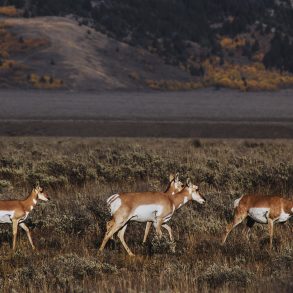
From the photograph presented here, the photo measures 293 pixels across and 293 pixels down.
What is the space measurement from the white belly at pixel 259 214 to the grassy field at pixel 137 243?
1.50ft

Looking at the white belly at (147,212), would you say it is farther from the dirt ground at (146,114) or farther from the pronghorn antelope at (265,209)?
the dirt ground at (146,114)

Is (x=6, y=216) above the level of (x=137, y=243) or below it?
above

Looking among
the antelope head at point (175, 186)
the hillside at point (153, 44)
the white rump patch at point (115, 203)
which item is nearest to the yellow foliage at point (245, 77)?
the hillside at point (153, 44)

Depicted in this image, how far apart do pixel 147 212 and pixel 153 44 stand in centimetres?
9410

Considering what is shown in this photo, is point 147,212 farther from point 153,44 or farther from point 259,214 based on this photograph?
point 153,44

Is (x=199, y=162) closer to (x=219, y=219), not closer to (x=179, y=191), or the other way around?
(x=219, y=219)

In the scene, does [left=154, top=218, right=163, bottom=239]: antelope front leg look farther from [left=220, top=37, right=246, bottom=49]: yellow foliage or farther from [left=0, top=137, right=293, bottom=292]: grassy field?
[left=220, top=37, right=246, bottom=49]: yellow foliage

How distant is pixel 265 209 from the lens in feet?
36.8

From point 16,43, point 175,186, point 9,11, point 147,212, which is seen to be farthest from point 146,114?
point 9,11

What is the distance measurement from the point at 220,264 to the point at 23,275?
250 cm

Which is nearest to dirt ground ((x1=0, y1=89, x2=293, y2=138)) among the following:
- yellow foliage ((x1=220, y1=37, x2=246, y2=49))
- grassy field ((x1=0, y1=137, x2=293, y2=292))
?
grassy field ((x1=0, y1=137, x2=293, y2=292))

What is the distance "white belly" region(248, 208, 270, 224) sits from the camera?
1123cm

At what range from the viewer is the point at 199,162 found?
24.0m

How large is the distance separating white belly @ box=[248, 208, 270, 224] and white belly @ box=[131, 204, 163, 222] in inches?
49.1
